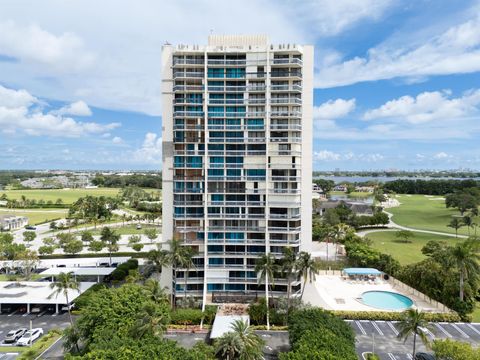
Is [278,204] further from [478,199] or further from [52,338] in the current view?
[478,199]

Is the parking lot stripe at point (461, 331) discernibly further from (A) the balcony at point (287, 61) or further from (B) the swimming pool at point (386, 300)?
(A) the balcony at point (287, 61)

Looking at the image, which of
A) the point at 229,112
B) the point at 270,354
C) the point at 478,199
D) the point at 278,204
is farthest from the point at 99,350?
the point at 478,199

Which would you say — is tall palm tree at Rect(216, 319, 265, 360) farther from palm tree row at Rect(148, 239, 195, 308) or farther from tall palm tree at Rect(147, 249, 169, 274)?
tall palm tree at Rect(147, 249, 169, 274)

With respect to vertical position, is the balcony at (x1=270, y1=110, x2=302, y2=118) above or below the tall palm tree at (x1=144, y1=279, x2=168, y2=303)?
above

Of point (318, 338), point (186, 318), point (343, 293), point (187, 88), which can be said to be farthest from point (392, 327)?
point (187, 88)

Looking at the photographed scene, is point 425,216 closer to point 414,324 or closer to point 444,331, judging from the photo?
point 444,331

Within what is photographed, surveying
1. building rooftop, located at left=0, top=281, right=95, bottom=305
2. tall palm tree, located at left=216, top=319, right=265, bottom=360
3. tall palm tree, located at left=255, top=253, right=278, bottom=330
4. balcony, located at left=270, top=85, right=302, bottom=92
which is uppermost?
balcony, located at left=270, top=85, right=302, bottom=92

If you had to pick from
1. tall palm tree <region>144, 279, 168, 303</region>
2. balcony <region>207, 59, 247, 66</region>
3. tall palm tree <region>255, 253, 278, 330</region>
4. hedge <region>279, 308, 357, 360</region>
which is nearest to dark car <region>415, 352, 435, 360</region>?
hedge <region>279, 308, 357, 360</region>
